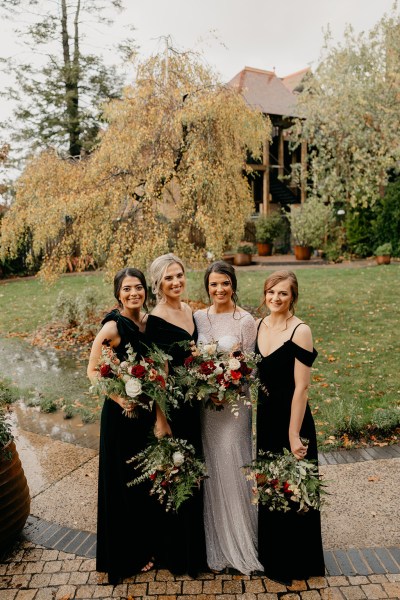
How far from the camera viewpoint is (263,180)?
2723 centimetres

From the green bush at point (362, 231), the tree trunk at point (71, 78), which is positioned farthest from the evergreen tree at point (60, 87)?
the green bush at point (362, 231)

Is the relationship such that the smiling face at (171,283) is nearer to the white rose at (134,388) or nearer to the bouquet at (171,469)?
the white rose at (134,388)

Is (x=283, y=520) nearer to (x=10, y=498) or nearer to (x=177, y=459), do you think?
(x=177, y=459)

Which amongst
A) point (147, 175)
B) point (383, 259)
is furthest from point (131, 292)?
point (383, 259)

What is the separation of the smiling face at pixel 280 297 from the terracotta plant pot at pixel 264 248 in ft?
69.5

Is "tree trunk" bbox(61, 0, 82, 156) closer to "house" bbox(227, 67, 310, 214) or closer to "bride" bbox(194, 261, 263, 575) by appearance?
"house" bbox(227, 67, 310, 214)

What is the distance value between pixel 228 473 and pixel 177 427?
0.51 metres

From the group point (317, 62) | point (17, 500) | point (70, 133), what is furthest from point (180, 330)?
point (70, 133)

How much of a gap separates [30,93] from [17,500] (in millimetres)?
23562

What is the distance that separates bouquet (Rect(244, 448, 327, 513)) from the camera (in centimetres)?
280

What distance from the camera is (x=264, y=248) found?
2391 centimetres

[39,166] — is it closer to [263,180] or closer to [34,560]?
[34,560]

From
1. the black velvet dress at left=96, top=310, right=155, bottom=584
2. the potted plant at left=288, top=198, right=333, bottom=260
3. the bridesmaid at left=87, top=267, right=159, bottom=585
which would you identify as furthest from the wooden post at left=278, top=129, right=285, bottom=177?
the black velvet dress at left=96, top=310, right=155, bottom=584

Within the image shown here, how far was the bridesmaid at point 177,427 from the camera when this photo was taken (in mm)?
3035
